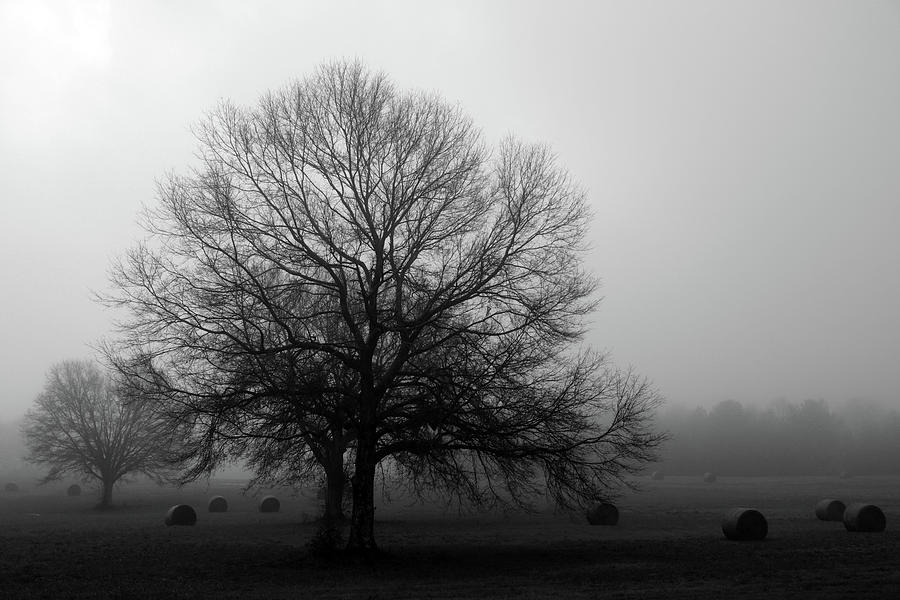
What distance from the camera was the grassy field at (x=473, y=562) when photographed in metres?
13.9

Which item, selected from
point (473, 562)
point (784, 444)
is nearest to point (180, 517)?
point (473, 562)

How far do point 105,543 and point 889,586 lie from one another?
21501 mm

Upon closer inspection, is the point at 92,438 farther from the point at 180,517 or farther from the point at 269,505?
the point at 180,517

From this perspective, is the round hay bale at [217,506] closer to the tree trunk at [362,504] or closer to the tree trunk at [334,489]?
the tree trunk at [334,489]

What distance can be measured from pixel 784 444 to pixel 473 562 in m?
83.2

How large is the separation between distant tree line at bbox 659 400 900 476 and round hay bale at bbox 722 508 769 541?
6304cm

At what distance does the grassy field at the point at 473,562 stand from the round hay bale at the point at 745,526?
0.48 metres

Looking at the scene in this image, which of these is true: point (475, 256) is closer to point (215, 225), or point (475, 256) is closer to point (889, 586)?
point (215, 225)

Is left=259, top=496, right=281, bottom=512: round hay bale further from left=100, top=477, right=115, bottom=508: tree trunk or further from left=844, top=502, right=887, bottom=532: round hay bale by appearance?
left=844, top=502, right=887, bottom=532: round hay bale

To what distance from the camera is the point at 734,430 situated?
96.9m

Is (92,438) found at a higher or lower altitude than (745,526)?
higher

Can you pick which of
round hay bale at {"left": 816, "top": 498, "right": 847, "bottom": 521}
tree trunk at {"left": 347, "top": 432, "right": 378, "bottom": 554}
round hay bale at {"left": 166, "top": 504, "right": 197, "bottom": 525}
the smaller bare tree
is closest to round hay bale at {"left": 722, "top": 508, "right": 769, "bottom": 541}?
round hay bale at {"left": 816, "top": 498, "right": 847, "bottom": 521}

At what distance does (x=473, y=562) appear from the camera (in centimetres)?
1825

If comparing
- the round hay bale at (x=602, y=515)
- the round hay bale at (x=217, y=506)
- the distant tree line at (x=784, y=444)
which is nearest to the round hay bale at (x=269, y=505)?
the round hay bale at (x=217, y=506)
